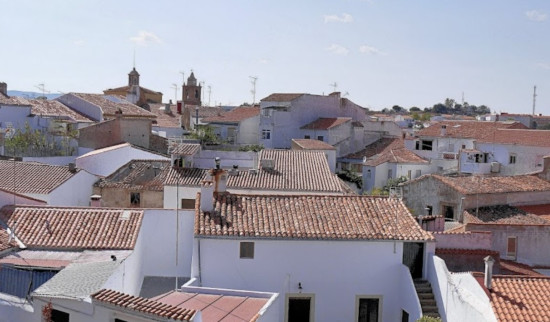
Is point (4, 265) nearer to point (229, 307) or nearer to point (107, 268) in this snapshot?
point (107, 268)

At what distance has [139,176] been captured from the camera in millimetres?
29812

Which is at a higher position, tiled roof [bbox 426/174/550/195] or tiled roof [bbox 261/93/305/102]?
tiled roof [bbox 261/93/305/102]

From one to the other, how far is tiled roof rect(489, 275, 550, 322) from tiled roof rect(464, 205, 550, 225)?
832 cm

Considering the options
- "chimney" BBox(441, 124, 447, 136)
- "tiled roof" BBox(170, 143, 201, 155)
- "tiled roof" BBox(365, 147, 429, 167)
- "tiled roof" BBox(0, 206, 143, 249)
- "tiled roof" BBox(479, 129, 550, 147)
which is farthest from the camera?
"chimney" BBox(441, 124, 447, 136)

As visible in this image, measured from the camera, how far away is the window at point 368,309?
689 inches

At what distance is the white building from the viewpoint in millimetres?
17234

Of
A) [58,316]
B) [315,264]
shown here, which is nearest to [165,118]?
[315,264]

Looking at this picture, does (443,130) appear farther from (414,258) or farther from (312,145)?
(414,258)

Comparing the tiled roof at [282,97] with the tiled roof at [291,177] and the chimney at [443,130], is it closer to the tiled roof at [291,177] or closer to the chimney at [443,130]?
the chimney at [443,130]

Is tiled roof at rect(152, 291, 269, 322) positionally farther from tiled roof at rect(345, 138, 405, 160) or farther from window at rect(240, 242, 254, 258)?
tiled roof at rect(345, 138, 405, 160)

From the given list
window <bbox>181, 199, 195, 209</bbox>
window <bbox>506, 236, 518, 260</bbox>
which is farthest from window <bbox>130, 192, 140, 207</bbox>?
window <bbox>506, 236, 518, 260</bbox>

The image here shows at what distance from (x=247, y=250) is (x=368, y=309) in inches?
146

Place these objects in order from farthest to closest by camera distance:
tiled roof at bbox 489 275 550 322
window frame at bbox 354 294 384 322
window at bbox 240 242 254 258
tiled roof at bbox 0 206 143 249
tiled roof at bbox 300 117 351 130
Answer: tiled roof at bbox 300 117 351 130 → window frame at bbox 354 294 384 322 → window at bbox 240 242 254 258 → tiled roof at bbox 0 206 143 249 → tiled roof at bbox 489 275 550 322

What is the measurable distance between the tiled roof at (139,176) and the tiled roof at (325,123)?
20.1 m
